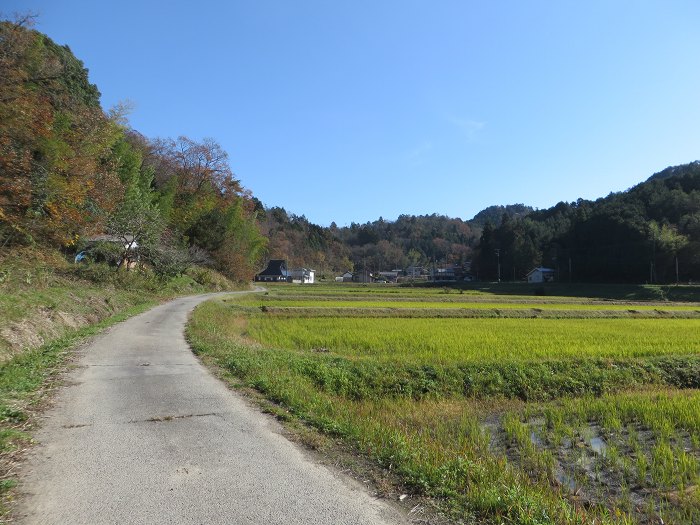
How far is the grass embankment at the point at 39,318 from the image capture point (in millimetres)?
5207

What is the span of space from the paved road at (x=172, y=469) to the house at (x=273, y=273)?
292 feet

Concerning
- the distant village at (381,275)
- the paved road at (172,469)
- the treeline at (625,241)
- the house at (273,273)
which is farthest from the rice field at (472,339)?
the house at (273,273)

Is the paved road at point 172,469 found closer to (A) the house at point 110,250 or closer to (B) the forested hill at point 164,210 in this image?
(B) the forested hill at point 164,210

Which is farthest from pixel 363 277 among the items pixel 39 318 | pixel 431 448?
pixel 431 448

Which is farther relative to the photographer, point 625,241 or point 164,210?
point 625,241

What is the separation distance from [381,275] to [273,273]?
37.1 metres

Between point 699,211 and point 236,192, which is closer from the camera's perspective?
point 236,192

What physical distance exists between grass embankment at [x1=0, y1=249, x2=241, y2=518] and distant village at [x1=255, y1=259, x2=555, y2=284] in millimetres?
66823

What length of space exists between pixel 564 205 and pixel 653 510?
12656cm

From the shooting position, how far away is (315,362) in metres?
10.2

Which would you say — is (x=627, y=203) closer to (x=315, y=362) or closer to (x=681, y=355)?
(x=681, y=355)

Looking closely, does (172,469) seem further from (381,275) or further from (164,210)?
(381,275)

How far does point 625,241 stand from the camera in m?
65.8

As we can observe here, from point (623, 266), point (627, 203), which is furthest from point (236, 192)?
point (627, 203)
